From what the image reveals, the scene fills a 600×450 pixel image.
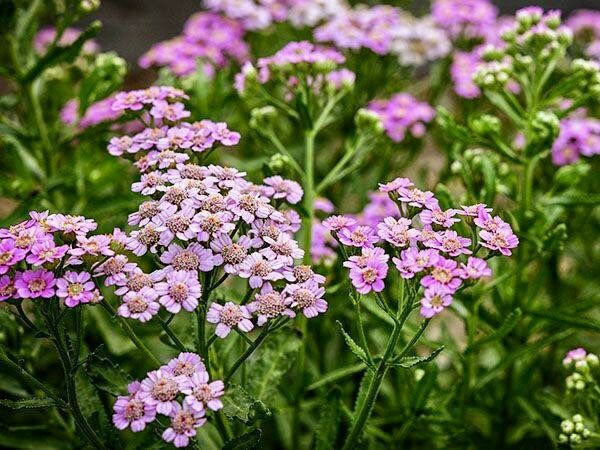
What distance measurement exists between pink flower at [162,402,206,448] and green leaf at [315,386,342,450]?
1.86 feet

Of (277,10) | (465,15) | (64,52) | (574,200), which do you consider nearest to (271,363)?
(574,200)

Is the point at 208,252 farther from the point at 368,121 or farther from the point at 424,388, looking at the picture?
the point at 368,121

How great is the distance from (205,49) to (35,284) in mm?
1670

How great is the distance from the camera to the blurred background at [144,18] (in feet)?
14.6

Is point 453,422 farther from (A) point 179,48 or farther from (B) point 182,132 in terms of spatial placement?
(A) point 179,48

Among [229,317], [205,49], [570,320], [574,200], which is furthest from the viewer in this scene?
[205,49]

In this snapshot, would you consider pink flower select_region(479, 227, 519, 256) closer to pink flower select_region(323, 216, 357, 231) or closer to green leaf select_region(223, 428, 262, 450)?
pink flower select_region(323, 216, 357, 231)

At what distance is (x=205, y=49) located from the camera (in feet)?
9.05

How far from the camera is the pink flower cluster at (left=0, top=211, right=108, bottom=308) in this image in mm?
1259

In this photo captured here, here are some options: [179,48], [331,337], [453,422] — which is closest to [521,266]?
[453,422]

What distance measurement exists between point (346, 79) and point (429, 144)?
255 centimetres

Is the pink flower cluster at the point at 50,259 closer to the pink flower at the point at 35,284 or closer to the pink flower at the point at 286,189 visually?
the pink flower at the point at 35,284

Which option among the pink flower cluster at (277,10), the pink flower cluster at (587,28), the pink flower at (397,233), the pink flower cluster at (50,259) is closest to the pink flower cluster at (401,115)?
the pink flower cluster at (277,10)

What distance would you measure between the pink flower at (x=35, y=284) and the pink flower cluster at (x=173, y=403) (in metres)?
0.22
